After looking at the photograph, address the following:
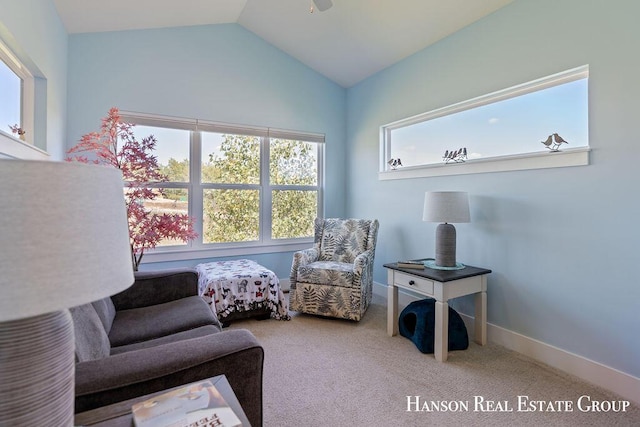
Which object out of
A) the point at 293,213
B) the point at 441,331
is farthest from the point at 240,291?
the point at 441,331

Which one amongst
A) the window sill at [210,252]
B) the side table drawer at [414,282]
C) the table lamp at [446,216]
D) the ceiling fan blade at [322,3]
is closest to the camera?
the ceiling fan blade at [322,3]

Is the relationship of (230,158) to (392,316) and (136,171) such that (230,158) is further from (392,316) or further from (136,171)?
(392,316)

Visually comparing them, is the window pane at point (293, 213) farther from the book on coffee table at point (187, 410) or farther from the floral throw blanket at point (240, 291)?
the book on coffee table at point (187, 410)

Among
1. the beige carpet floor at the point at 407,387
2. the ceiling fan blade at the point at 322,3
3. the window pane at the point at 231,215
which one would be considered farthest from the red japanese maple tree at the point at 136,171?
the ceiling fan blade at the point at 322,3

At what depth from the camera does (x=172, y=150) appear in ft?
11.5

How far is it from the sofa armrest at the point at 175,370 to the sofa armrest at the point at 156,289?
1154 mm

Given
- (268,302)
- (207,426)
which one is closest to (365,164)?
(268,302)

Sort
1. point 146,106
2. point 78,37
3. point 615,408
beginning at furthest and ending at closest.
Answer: point 146,106 → point 78,37 → point 615,408

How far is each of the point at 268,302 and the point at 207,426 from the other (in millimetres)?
2312

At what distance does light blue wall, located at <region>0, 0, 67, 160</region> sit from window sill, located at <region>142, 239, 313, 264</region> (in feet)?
4.03

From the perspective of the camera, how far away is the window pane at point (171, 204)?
11.1 feet

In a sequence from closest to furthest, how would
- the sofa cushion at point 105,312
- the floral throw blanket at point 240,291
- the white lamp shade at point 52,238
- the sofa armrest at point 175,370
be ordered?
the white lamp shade at point 52,238 < the sofa armrest at point 175,370 < the sofa cushion at point 105,312 < the floral throw blanket at point 240,291

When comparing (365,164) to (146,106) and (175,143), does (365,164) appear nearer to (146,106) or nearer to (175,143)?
(175,143)

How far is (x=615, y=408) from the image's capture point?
1827 mm
